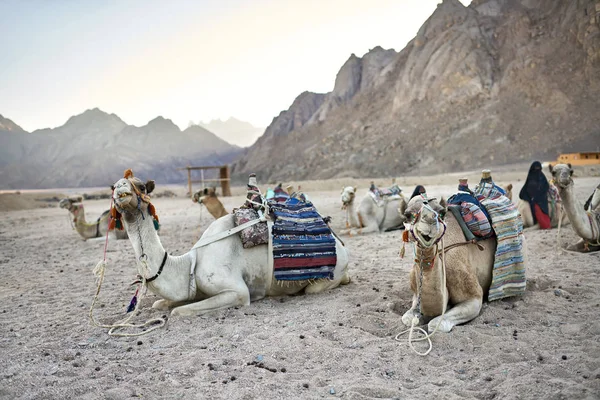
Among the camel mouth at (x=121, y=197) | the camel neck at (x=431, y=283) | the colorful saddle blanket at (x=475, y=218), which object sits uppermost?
the camel mouth at (x=121, y=197)

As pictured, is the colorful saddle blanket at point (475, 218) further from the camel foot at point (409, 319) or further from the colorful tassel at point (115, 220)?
the colorful tassel at point (115, 220)

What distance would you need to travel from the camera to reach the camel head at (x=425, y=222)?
12.2 feet

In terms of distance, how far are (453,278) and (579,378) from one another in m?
1.34

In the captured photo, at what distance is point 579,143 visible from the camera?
4206 centimetres

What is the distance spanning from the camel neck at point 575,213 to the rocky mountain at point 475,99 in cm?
3914

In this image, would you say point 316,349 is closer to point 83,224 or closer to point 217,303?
point 217,303

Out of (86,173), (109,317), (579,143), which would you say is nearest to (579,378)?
(109,317)

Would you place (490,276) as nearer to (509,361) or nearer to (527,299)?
(527,299)

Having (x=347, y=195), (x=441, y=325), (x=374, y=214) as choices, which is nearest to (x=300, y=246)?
(x=441, y=325)

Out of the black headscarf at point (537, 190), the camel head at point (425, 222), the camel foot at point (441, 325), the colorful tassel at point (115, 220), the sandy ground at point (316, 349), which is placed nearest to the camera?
the sandy ground at point (316, 349)

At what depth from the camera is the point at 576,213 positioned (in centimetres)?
679

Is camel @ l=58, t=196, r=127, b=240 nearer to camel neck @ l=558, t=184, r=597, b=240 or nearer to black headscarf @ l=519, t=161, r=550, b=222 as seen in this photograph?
black headscarf @ l=519, t=161, r=550, b=222

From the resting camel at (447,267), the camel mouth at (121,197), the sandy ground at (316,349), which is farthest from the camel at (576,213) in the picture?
the camel mouth at (121,197)

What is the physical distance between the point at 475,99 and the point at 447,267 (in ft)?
165
